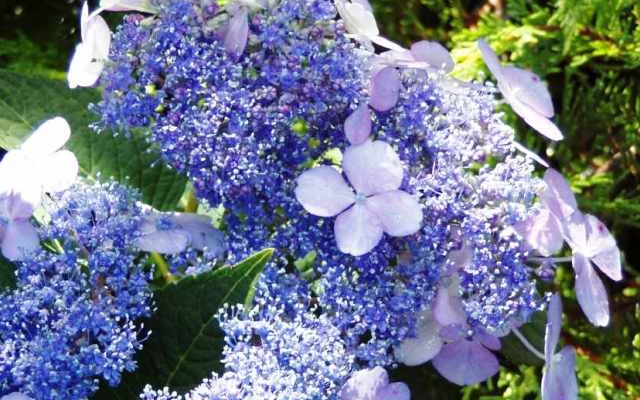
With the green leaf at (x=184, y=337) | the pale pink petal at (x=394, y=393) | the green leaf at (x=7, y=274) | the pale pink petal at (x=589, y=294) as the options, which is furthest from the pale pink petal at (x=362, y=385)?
the green leaf at (x=7, y=274)

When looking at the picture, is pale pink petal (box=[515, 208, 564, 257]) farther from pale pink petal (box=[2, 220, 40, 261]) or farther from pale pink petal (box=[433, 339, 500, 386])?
A: pale pink petal (box=[2, 220, 40, 261])

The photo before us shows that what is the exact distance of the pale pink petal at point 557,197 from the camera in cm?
104

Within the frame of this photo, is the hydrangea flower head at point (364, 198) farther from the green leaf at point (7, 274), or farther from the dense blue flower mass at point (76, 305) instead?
the green leaf at point (7, 274)

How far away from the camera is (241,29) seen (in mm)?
1007

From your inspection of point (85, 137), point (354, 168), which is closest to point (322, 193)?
point (354, 168)

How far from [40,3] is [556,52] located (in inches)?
32.1

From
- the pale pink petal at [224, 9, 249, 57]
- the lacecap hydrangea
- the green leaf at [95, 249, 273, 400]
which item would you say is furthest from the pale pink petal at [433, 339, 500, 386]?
the pale pink petal at [224, 9, 249, 57]

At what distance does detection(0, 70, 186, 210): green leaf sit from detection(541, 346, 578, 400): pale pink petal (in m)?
0.45

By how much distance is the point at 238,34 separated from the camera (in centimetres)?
101

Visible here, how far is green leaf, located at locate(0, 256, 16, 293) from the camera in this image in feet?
3.44

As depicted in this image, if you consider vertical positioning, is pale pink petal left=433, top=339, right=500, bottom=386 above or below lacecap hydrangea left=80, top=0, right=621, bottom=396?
below

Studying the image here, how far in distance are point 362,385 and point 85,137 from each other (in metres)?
0.49

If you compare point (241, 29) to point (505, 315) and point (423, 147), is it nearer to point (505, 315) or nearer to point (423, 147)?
point (423, 147)

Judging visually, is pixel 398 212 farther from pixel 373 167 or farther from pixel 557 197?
pixel 557 197
